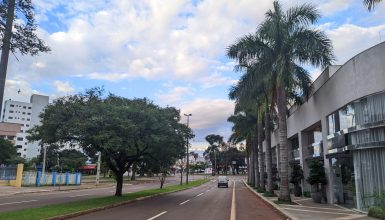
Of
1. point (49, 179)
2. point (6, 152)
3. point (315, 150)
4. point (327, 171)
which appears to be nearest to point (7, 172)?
point (49, 179)

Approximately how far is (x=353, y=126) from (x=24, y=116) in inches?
5546

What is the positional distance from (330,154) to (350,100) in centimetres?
421

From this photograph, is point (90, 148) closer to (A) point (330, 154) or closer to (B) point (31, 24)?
(A) point (330, 154)

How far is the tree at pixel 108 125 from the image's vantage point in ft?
74.8

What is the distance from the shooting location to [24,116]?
14275 cm

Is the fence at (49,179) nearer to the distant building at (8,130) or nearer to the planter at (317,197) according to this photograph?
the planter at (317,197)

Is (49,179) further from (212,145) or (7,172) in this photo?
(212,145)

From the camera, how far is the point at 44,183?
53.2 meters

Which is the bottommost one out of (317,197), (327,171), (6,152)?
(317,197)

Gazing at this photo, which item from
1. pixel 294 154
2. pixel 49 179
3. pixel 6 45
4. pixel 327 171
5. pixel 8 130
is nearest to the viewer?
pixel 6 45

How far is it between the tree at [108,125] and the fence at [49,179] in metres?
A: 25.4

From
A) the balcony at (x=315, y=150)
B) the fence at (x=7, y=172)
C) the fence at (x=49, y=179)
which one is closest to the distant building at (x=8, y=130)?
the fence at (x=49, y=179)

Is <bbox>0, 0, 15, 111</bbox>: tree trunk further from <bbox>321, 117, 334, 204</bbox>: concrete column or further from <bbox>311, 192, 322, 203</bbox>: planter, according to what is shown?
<bbox>311, 192, 322, 203</bbox>: planter

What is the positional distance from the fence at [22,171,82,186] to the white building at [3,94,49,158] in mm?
80895
